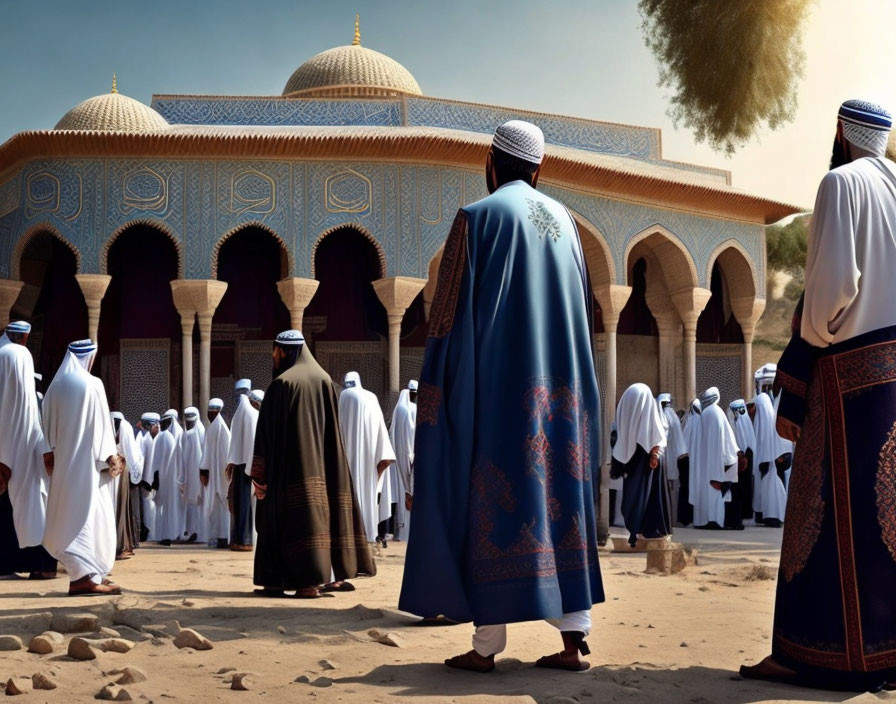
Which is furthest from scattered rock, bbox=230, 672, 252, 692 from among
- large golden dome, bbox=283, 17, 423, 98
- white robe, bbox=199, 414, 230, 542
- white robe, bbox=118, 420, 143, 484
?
large golden dome, bbox=283, 17, 423, 98

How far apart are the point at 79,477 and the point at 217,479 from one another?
17.1 feet

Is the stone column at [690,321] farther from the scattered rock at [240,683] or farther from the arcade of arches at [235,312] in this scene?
the scattered rock at [240,683]

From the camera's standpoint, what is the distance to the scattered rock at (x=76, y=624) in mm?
4238

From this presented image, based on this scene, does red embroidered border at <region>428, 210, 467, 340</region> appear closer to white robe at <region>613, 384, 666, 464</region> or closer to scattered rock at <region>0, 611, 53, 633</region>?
scattered rock at <region>0, 611, 53, 633</region>

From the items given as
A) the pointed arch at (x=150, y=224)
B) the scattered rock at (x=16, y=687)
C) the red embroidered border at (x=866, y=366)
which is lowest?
the scattered rock at (x=16, y=687)

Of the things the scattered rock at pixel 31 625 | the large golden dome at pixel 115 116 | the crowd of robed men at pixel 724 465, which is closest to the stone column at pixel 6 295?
the large golden dome at pixel 115 116

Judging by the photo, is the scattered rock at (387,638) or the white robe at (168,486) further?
the white robe at (168,486)

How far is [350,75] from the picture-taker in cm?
2412

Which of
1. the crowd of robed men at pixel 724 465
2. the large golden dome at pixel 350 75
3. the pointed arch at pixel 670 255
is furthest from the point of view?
the large golden dome at pixel 350 75

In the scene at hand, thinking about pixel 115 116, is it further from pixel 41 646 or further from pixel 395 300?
pixel 41 646

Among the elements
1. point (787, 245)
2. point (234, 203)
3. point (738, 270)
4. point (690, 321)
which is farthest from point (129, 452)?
point (787, 245)

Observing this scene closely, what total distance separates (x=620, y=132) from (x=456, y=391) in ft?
62.4

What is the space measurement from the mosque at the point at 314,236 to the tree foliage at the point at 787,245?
10676 millimetres

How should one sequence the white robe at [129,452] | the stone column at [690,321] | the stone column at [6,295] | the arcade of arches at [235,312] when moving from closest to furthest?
the white robe at [129,452], the stone column at [6,295], the arcade of arches at [235,312], the stone column at [690,321]
